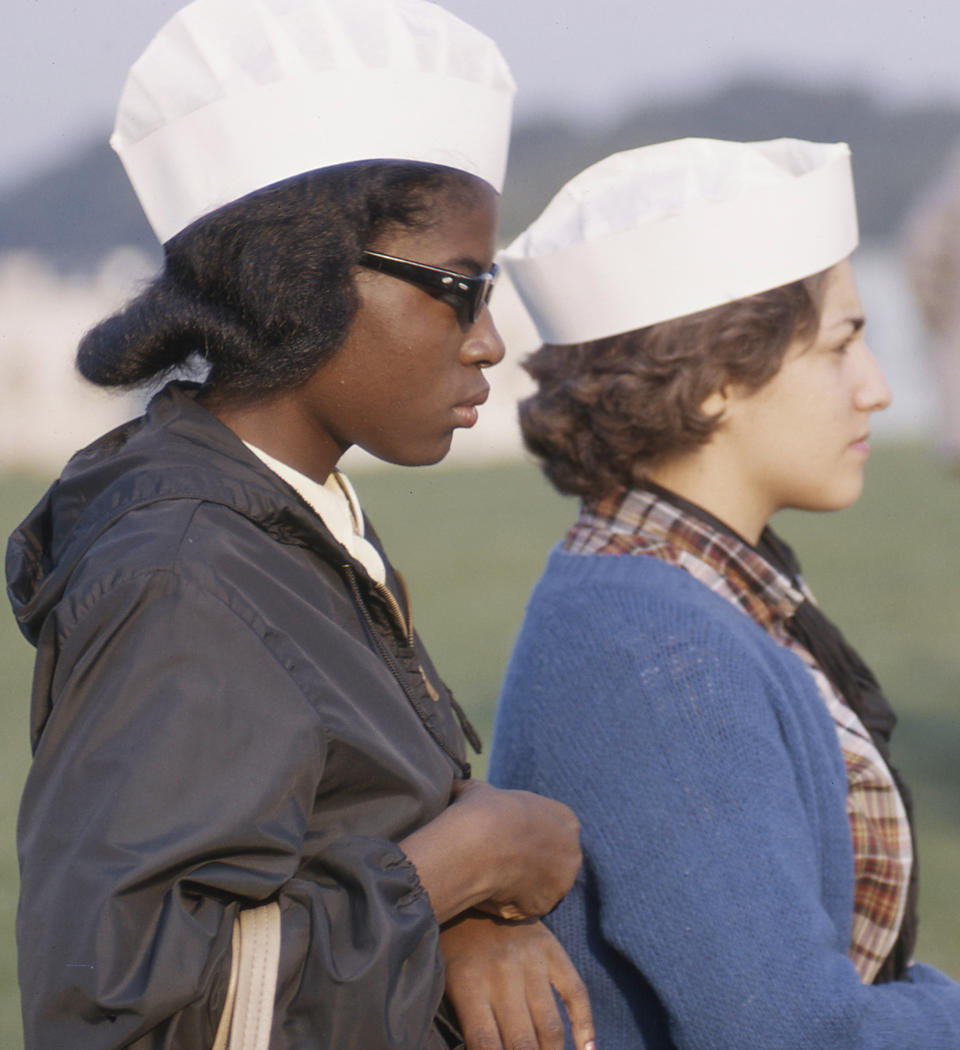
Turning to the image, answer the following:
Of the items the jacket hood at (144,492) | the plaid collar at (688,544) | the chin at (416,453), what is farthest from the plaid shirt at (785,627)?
the jacket hood at (144,492)

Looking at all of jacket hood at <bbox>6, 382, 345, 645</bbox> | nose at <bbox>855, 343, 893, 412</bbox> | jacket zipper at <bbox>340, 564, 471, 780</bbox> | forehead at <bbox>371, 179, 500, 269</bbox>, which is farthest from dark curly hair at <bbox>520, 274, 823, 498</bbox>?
jacket hood at <bbox>6, 382, 345, 645</bbox>

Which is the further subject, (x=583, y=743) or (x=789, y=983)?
(x=583, y=743)

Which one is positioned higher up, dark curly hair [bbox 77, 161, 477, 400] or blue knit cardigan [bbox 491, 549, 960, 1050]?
dark curly hair [bbox 77, 161, 477, 400]

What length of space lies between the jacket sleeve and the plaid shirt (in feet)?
3.20

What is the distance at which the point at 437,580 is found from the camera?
39.7 feet

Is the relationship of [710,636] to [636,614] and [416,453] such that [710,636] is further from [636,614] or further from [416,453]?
[416,453]

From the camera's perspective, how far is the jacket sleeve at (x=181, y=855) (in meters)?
1.32

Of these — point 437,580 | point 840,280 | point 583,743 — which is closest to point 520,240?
point 840,280

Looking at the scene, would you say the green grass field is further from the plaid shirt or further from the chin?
the chin

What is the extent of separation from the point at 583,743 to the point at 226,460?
0.74 meters

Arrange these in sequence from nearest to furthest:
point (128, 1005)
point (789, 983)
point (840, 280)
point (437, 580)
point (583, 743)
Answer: point (128, 1005), point (789, 983), point (583, 743), point (840, 280), point (437, 580)

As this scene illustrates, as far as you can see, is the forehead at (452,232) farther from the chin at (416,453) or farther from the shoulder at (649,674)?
the shoulder at (649,674)

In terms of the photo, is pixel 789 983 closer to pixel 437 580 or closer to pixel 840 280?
pixel 840 280

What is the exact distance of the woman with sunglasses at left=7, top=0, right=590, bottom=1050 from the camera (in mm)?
1345
